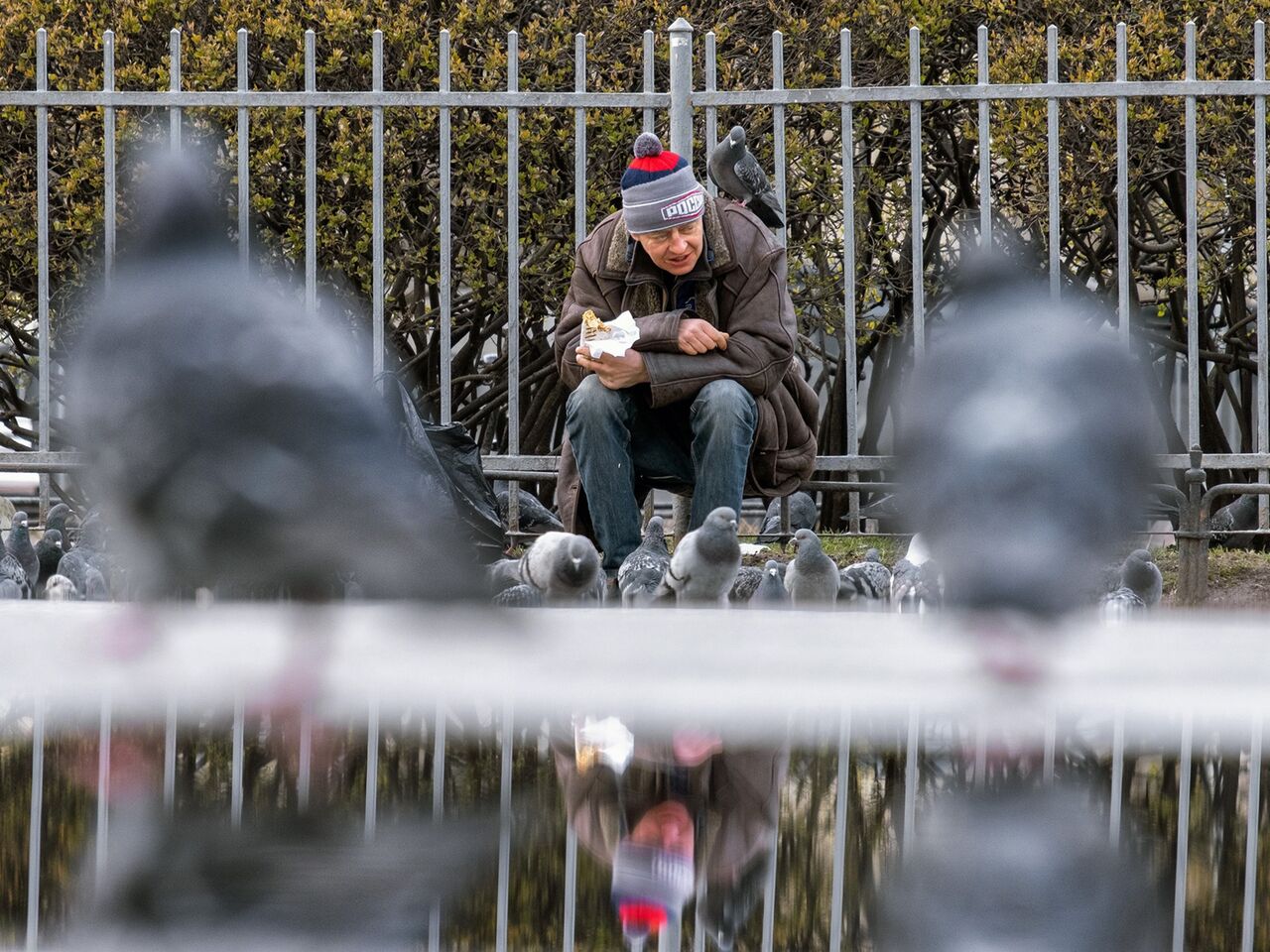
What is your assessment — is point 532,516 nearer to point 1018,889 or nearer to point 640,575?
point 640,575

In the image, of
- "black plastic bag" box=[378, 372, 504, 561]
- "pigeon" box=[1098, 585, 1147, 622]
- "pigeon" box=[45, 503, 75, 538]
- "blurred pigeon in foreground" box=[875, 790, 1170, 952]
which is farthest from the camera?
"pigeon" box=[45, 503, 75, 538]

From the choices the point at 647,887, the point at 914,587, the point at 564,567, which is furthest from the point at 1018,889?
the point at 914,587

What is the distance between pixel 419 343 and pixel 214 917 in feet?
31.9

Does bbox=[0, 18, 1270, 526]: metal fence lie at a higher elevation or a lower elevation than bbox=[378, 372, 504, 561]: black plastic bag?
higher

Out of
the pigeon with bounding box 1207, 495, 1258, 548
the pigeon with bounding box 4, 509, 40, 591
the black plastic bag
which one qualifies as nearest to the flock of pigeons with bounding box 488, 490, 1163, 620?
the black plastic bag

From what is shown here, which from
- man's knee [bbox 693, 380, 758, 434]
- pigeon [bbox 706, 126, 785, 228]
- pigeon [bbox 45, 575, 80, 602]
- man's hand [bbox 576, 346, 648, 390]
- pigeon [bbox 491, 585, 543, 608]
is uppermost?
pigeon [bbox 706, 126, 785, 228]

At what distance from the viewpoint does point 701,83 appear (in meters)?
9.23

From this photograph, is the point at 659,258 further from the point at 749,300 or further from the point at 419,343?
the point at 419,343

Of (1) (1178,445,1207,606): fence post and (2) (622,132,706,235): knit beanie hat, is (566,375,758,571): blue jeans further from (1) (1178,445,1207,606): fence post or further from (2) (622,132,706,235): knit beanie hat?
(1) (1178,445,1207,606): fence post

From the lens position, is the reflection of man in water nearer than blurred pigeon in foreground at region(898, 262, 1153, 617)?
Yes

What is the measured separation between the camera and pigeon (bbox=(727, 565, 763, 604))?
5.36m

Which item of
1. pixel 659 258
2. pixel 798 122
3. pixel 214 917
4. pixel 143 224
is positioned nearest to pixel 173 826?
pixel 214 917

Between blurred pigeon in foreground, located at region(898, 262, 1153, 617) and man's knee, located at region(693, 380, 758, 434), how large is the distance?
1795 mm

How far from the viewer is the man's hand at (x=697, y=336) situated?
4887 mm
